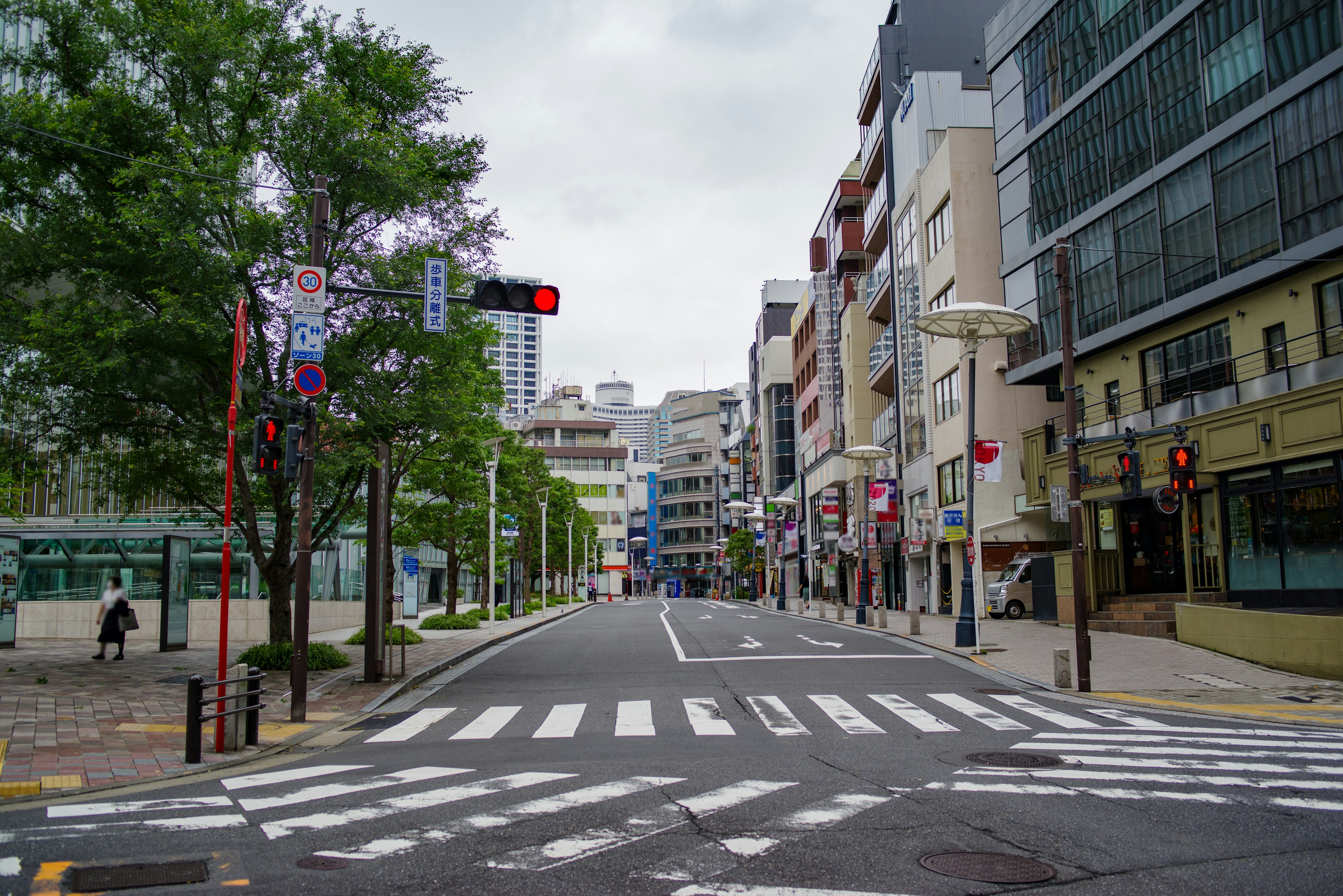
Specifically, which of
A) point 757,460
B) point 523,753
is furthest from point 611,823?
point 757,460

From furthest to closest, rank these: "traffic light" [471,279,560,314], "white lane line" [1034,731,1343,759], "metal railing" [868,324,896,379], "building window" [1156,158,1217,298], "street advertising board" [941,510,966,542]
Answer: "metal railing" [868,324,896,379]
"street advertising board" [941,510,966,542]
"building window" [1156,158,1217,298]
"traffic light" [471,279,560,314]
"white lane line" [1034,731,1343,759]

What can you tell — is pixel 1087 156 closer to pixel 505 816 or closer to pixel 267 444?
pixel 267 444

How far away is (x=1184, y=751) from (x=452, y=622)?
28450 mm

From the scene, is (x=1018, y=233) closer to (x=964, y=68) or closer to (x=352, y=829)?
Result: (x=964, y=68)

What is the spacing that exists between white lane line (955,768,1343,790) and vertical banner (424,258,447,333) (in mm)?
9355

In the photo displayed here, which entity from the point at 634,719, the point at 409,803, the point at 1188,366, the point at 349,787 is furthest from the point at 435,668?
the point at 1188,366

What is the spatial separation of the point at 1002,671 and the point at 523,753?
38.0 ft

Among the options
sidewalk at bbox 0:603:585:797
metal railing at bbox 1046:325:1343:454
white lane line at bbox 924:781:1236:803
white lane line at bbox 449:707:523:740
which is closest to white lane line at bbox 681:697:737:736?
white lane line at bbox 449:707:523:740

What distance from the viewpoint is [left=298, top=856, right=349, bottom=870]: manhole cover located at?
629cm

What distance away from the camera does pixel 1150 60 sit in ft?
90.3

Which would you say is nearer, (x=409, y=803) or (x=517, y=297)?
(x=409, y=803)

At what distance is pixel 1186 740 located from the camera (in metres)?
11.5

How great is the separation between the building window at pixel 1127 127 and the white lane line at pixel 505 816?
82.9ft

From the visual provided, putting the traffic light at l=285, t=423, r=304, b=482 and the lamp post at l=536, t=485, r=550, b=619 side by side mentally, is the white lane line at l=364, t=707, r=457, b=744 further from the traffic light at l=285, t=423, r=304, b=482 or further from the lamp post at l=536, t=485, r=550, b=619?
the lamp post at l=536, t=485, r=550, b=619
